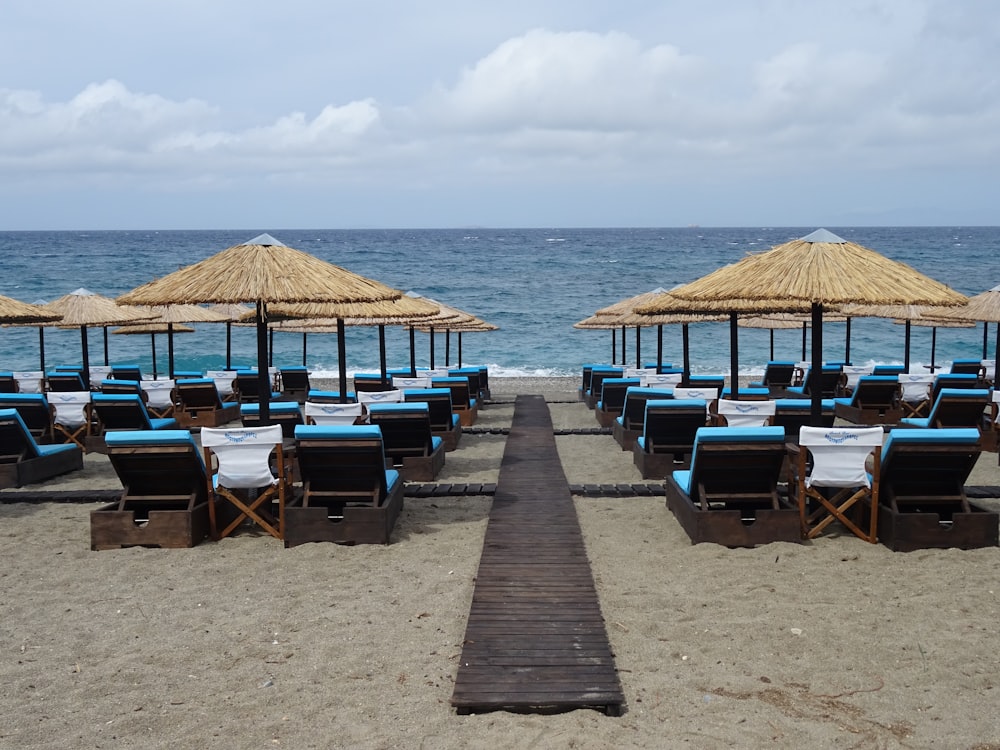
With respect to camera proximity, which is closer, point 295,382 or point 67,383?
point 67,383

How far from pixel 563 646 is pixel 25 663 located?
248 centimetres

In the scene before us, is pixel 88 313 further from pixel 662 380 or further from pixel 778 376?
→ pixel 778 376

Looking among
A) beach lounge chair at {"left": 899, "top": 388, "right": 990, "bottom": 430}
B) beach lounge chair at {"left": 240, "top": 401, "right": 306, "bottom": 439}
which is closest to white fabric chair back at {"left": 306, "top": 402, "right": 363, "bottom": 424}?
beach lounge chair at {"left": 240, "top": 401, "right": 306, "bottom": 439}

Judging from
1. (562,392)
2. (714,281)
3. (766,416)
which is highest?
(714,281)

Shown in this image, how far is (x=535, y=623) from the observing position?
4.61m

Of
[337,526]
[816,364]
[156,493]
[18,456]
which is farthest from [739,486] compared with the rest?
[18,456]

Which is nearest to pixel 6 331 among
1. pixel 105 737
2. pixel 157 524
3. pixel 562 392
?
pixel 562 392

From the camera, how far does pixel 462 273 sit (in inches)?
2450

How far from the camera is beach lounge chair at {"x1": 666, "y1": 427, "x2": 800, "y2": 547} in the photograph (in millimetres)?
6031

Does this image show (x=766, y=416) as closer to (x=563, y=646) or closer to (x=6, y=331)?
(x=563, y=646)

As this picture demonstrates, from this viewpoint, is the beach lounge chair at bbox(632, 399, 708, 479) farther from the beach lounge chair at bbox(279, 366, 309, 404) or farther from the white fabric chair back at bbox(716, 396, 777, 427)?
the beach lounge chair at bbox(279, 366, 309, 404)

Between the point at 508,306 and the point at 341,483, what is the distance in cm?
4072

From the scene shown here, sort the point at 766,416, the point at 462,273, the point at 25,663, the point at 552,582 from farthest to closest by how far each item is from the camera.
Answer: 1. the point at 462,273
2. the point at 766,416
3. the point at 552,582
4. the point at 25,663

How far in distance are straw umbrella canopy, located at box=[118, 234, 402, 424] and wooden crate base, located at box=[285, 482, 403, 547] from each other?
1312 millimetres
